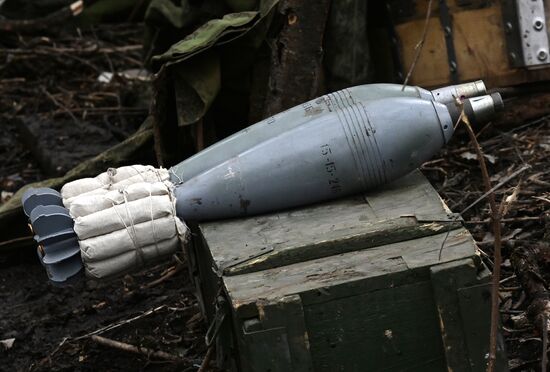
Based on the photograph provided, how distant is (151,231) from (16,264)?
182 cm

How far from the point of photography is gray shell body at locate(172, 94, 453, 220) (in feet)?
10.1

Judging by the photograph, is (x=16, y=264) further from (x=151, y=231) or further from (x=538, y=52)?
(x=538, y=52)

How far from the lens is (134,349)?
373 centimetres

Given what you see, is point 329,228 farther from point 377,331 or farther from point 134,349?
point 134,349

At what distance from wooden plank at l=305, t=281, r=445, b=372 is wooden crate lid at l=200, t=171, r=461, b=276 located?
208 mm

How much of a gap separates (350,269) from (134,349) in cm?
130

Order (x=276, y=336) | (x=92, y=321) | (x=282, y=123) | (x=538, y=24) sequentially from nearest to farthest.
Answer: (x=276, y=336), (x=282, y=123), (x=92, y=321), (x=538, y=24)

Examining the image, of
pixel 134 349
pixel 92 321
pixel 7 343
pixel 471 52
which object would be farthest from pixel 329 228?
pixel 471 52

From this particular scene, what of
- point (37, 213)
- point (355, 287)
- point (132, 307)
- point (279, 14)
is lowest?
point (132, 307)

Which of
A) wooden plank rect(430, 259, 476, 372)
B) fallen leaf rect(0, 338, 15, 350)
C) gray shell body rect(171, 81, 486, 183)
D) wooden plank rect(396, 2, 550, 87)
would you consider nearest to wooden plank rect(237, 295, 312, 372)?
wooden plank rect(430, 259, 476, 372)

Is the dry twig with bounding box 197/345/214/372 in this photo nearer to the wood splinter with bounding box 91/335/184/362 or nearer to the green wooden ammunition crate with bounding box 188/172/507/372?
the green wooden ammunition crate with bounding box 188/172/507/372

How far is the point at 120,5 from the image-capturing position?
6.91m

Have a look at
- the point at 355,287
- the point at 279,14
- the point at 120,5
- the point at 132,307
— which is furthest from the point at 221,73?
the point at 120,5

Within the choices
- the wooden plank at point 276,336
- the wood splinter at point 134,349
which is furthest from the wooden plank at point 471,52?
the wooden plank at point 276,336
